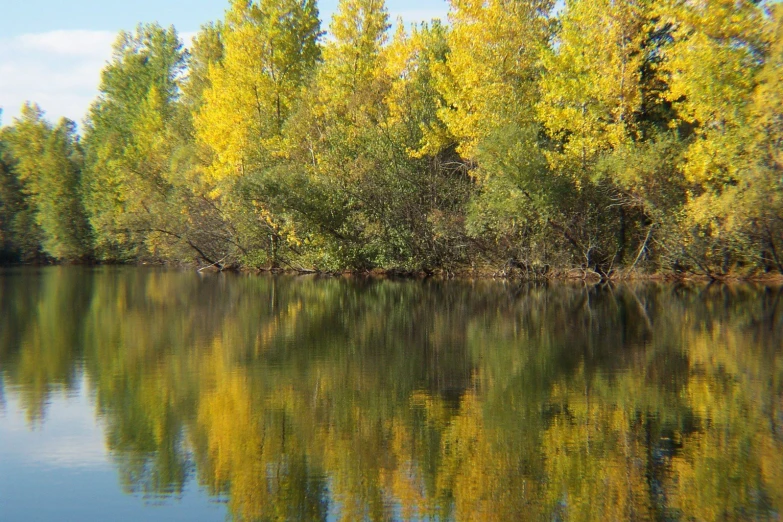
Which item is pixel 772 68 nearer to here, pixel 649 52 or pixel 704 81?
pixel 704 81

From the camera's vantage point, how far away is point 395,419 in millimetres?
8352

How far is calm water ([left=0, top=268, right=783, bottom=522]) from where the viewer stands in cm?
602

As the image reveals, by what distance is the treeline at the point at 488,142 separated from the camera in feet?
79.4

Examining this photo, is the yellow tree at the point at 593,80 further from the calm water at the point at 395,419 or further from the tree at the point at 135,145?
the tree at the point at 135,145

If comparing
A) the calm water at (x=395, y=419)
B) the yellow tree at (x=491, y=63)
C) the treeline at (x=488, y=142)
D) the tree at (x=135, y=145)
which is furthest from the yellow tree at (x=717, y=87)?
the tree at (x=135, y=145)

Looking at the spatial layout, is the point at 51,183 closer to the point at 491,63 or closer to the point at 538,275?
the point at 491,63

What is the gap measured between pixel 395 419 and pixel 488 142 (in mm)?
21083

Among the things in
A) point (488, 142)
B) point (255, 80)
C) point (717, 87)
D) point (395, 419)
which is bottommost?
point (395, 419)

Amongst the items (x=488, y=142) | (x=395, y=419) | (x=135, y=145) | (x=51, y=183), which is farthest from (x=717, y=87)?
(x=51, y=183)

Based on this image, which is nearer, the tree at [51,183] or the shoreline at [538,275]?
the shoreline at [538,275]

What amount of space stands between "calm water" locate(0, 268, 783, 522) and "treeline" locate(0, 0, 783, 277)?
9.77 m

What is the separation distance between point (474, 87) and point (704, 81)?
29.9 feet

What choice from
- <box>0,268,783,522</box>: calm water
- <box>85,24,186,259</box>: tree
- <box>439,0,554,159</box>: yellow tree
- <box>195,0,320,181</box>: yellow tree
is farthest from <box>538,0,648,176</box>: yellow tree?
<box>85,24,186,259</box>: tree

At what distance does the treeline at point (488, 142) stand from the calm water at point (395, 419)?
977 centimetres
